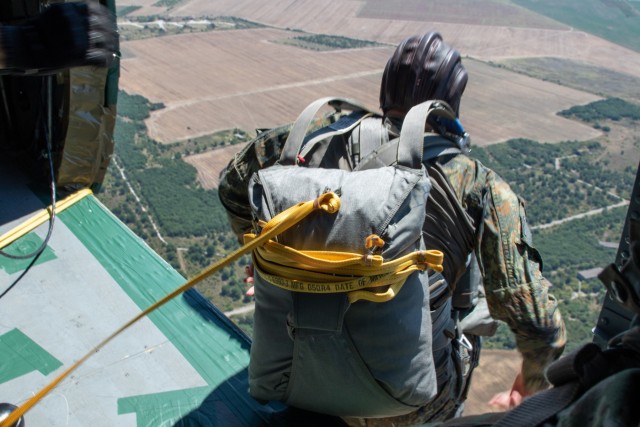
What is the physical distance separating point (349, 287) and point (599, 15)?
7448 centimetres

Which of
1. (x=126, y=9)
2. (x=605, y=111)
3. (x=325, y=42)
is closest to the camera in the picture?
(x=605, y=111)

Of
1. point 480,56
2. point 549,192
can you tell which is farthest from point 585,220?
point 480,56

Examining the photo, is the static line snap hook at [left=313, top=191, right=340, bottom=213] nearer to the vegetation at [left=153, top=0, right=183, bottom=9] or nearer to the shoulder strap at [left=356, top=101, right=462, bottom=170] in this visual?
the shoulder strap at [left=356, top=101, right=462, bottom=170]

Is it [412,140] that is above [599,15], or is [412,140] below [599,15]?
above

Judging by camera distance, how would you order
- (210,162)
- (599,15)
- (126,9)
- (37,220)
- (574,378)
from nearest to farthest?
1. (574,378)
2. (37,220)
3. (210,162)
4. (126,9)
5. (599,15)

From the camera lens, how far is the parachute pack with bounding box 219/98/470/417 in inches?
68.4

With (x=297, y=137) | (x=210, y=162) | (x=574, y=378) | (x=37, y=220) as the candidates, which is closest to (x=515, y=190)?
(x=210, y=162)

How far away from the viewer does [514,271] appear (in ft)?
6.60

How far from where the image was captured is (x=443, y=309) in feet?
7.11

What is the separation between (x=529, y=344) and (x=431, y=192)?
1.97ft

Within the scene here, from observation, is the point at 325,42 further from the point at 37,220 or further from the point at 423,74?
the point at 423,74

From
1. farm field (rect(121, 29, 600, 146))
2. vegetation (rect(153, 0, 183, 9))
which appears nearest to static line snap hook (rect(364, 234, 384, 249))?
farm field (rect(121, 29, 600, 146))

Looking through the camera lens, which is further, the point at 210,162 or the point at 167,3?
the point at 167,3

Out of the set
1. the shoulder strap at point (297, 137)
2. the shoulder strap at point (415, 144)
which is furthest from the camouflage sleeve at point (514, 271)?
the shoulder strap at point (297, 137)
